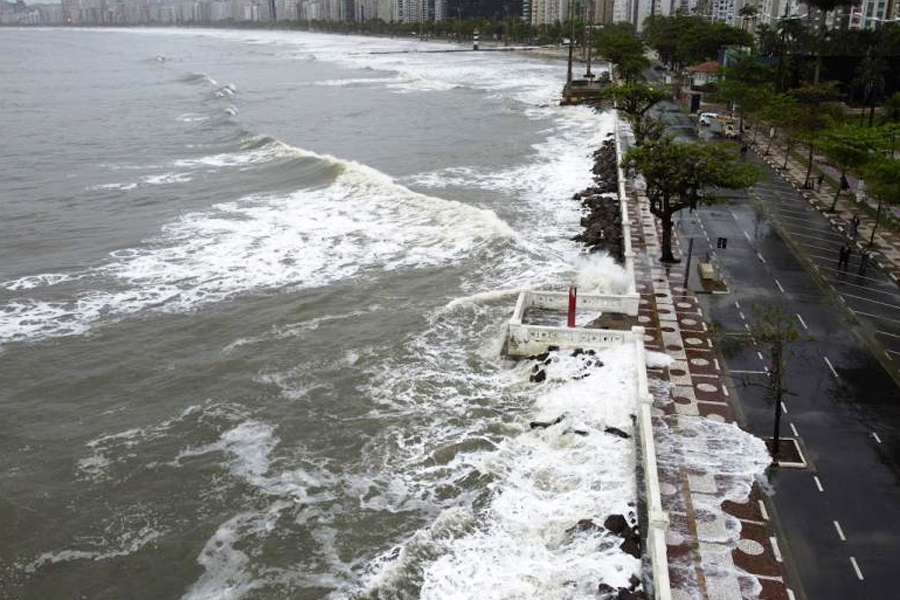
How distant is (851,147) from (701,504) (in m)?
34.3

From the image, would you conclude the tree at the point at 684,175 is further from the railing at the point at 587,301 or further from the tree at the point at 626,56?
the tree at the point at 626,56

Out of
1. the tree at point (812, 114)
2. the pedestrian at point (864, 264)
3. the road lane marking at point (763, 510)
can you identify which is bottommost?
the road lane marking at point (763, 510)

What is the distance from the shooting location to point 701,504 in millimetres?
22875

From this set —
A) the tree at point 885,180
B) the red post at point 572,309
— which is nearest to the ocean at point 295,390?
the red post at point 572,309

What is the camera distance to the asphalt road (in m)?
20.8

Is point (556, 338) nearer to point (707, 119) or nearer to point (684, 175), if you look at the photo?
point (684, 175)

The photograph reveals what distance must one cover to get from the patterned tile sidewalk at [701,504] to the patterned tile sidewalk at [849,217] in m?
14.0

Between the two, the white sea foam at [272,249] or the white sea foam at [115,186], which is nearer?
the white sea foam at [272,249]

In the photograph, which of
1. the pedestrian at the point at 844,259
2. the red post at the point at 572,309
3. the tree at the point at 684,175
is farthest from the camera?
the tree at the point at 684,175

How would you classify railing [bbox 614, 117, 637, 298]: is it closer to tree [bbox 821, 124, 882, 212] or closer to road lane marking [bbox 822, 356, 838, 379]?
road lane marking [bbox 822, 356, 838, 379]

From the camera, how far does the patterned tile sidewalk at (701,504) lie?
19.9 m

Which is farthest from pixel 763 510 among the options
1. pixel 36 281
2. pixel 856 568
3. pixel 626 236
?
pixel 36 281

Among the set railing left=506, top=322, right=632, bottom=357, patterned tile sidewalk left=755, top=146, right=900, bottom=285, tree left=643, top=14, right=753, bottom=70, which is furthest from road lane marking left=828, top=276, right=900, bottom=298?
tree left=643, top=14, right=753, bottom=70

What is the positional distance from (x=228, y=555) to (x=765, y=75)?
8701cm
